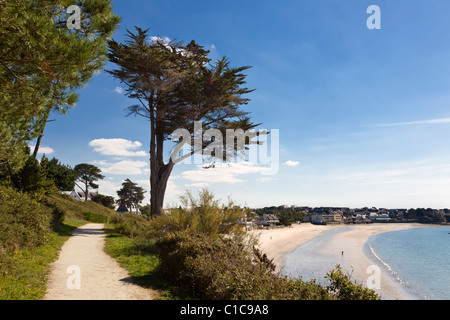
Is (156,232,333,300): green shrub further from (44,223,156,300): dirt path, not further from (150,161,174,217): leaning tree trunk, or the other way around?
(150,161,174,217): leaning tree trunk

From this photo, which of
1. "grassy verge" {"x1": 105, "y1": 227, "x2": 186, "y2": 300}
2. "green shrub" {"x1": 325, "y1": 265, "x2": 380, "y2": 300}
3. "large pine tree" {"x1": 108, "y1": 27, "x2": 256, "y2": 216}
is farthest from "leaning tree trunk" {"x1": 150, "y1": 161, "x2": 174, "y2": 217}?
Answer: "green shrub" {"x1": 325, "y1": 265, "x2": 380, "y2": 300}

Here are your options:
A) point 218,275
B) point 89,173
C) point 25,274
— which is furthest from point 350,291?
point 89,173

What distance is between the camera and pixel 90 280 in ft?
24.3

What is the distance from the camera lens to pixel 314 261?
25.9 m

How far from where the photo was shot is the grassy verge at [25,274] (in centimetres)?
600

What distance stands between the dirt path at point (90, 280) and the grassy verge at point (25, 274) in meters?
0.24

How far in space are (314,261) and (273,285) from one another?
74.5 feet

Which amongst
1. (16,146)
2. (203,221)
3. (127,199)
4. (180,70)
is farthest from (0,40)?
(127,199)

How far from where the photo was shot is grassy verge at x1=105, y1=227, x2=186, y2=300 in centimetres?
715

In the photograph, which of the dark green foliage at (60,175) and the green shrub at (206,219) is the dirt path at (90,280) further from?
the dark green foliage at (60,175)

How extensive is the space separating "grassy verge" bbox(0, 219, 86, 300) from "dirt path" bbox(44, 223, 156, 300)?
0.24 meters

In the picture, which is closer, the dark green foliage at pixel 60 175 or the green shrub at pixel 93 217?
the dark green foliage at pixel 60 175

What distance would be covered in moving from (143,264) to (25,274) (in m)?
3.59

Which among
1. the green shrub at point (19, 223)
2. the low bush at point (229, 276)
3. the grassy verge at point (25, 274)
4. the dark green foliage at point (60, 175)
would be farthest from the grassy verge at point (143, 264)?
the dark green foliage at point (60, 175)
